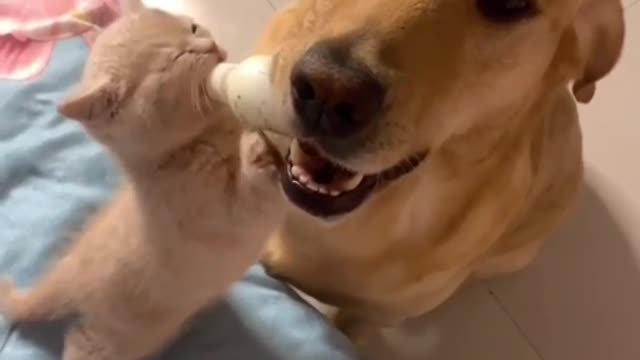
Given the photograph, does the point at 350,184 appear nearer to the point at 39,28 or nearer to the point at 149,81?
the point at 149,81

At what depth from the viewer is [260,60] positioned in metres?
1.40

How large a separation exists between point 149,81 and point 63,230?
568 millimetres

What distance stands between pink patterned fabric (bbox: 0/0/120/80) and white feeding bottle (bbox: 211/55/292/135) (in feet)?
2.16

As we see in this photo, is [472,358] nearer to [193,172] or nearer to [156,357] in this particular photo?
[156,357]

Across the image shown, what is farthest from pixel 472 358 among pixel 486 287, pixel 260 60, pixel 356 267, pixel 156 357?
pixel 260 60

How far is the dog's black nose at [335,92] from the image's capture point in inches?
45.0

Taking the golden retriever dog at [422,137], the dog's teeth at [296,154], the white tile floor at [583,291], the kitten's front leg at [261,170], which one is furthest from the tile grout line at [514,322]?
the dog's teeth at [296,154]

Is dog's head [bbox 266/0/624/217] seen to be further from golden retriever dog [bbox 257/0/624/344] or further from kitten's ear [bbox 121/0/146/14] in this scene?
kitten's ear [bbox 121/0/146/14]

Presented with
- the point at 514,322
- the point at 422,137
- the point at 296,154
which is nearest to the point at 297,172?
the point at 296,154

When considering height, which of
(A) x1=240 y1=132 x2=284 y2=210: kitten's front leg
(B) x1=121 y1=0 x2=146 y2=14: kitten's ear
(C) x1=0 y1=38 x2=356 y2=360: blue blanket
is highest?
(B) x1=121 y1=0 x2=146 y2=14: kitten's ear

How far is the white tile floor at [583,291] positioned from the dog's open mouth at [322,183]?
0.75 metres

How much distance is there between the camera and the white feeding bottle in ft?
4.33

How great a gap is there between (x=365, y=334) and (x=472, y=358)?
0.68ft

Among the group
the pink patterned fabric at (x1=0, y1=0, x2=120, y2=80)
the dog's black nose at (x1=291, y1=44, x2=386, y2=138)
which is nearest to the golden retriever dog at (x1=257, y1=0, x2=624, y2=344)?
the dog's black nose at (x1=291, y1=44, x2=386, y2=138)
